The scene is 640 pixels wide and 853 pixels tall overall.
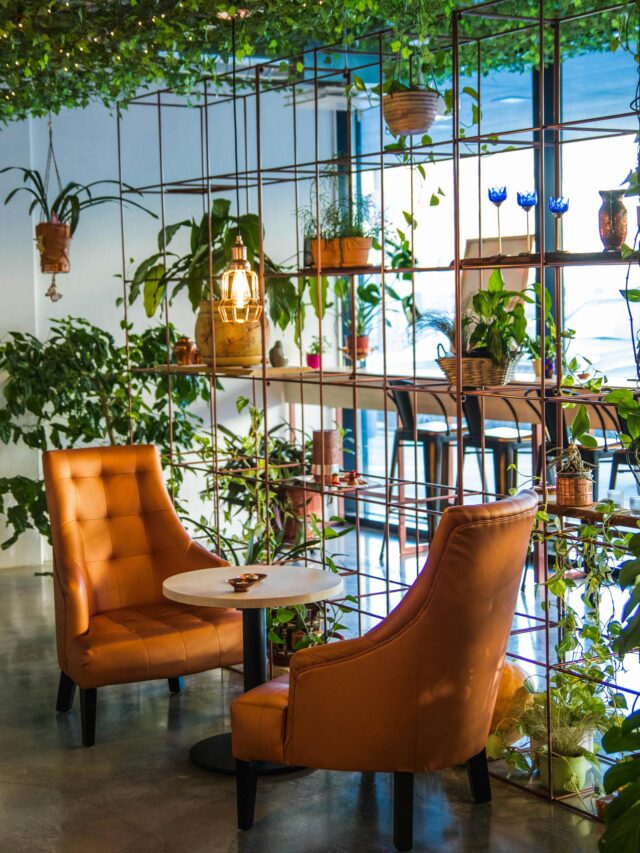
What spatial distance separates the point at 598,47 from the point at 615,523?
4053 millimetres

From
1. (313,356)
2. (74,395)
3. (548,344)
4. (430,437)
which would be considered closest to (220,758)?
(548,344)

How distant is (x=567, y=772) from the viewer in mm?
3797

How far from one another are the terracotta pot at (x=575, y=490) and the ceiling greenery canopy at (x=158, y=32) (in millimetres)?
1747

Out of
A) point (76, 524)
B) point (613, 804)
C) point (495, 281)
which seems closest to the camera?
point (613, 804)

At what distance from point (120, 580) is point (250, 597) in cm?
122

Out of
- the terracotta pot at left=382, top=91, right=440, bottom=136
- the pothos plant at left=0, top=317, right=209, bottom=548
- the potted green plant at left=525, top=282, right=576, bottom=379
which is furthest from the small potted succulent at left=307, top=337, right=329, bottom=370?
the terracotta pot at left=382, top=91, right=440, bottom=136

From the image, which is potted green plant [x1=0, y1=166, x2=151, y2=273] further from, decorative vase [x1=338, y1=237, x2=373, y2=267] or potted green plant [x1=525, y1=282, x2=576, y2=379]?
potted green plant [x1=525, y1=282, x2=576, y2=379]

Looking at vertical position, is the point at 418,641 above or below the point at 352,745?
above

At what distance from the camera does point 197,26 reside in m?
5.21

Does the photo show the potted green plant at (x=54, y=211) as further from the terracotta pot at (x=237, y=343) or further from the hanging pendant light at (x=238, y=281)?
the hanging pendant light at (x=238, y=281)

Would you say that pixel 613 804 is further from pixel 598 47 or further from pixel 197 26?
pixel 598 47

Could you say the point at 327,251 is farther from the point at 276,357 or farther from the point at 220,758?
the point at 220,758

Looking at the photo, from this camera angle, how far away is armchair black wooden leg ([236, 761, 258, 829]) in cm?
369

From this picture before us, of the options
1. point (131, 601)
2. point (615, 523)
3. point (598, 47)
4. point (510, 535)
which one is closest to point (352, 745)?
point (510, 535)
